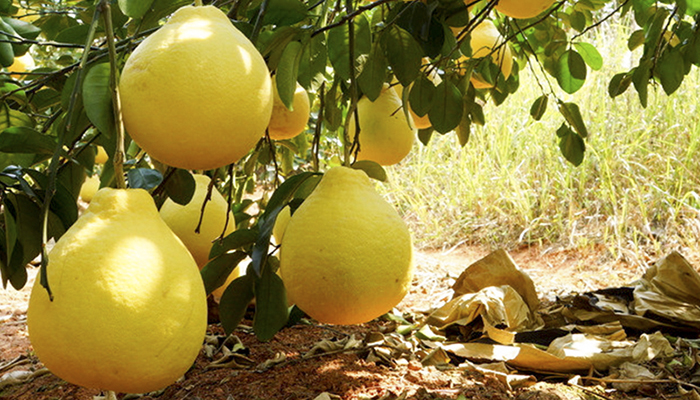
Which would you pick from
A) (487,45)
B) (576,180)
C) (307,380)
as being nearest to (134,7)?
(307,380)

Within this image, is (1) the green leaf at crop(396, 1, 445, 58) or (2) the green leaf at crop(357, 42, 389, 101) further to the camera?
(2) the green leaf at crop(357, 42, 389, 101)

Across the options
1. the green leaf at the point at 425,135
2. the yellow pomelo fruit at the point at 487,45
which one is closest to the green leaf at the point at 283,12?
the yellow pomelo fruit at the point at 487,45

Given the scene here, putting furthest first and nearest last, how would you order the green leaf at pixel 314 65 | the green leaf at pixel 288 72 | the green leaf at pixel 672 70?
the green leaf at pixel 672 70
the green leaf at pixel 314 65
the green leaf at pixel 288 72

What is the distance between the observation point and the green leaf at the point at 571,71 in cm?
182

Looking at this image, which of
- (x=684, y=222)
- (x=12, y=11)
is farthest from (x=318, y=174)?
(x=684, y=222)

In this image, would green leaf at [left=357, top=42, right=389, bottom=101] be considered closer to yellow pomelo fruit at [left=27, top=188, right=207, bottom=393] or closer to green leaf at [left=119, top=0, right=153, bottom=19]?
green leaf at [left=119, top=0, right=153, bottom=19]

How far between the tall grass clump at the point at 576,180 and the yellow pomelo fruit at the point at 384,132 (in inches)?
102

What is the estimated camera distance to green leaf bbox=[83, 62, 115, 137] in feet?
2.01

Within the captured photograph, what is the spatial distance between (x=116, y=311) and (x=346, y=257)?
28 cm

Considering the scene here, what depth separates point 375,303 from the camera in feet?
2.53

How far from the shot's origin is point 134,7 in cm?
77

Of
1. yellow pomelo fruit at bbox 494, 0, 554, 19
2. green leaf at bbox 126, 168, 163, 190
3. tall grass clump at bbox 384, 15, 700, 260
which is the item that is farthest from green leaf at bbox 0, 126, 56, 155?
tall grass clump at bbox 384, 15, 700, 260

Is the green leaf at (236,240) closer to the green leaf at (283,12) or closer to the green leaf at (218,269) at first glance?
the green leaf at (218,269)

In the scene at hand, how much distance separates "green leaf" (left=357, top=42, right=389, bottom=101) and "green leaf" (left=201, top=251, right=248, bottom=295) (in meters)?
0.35
